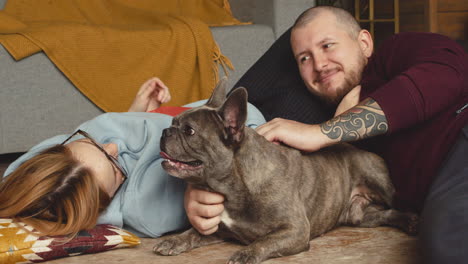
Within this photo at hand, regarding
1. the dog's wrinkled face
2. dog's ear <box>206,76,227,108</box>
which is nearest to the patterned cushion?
the dog's wrinkled face

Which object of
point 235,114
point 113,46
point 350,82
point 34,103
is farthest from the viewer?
point 113,46

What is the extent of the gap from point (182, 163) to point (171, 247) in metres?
0.33

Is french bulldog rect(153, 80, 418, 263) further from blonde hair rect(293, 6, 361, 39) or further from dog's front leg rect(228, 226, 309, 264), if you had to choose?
blonde hair rect(293, 6, 361, 39)

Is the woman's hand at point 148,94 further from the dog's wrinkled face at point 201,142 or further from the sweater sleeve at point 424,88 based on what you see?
the sweater sleeve at point 424,88

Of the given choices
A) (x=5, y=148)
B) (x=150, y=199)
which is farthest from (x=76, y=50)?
(x=150, y=199)

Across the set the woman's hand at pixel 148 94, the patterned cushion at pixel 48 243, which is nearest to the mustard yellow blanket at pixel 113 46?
the woman's hand at pixel 148 94

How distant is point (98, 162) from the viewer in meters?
1.95

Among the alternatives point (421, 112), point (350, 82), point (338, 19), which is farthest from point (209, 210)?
point (338, 19)

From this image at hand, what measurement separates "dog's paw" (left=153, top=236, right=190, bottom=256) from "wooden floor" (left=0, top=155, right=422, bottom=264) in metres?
0.02

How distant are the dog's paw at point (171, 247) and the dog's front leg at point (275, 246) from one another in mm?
252

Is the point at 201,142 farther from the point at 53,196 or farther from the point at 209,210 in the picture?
the point at 53,196

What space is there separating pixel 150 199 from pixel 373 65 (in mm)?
1055

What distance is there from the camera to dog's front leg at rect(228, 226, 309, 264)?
160 cm

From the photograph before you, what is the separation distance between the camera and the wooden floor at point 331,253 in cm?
168
